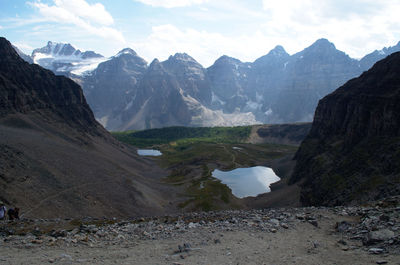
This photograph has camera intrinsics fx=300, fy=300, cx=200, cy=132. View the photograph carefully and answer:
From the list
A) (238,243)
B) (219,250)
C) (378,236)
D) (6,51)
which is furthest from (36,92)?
(378,236)

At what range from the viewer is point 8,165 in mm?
71000

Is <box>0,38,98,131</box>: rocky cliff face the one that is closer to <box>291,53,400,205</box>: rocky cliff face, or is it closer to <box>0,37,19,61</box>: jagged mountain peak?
<box>0,37,19,61</box>: jagged mountain peak

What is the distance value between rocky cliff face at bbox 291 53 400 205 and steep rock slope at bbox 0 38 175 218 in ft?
Result: 152

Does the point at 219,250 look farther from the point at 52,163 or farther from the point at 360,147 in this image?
the point at 52,163

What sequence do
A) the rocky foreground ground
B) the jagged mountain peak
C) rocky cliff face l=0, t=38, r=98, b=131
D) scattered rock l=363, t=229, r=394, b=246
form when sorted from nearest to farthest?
the rocky foreground ground
scattered rock l=363, t=229, r=394, b=246
rocky cliff face l=0, t=38, r=98, b=131
the jagged mountain peak

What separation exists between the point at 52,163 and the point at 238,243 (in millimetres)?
75203

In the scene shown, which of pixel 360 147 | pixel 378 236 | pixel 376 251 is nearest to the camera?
pixel 376 251

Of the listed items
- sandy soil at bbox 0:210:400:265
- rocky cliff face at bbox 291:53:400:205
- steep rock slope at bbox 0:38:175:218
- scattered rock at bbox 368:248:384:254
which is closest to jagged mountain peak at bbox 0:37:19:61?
steep rock slope at bbox 0:38:175:218

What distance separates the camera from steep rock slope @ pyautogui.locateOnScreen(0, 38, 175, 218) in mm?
66875

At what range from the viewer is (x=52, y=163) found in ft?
276

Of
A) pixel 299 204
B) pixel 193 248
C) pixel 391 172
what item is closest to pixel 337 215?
pixel 193 248

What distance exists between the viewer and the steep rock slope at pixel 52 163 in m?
66.9

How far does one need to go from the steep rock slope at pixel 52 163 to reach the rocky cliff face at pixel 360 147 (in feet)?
152

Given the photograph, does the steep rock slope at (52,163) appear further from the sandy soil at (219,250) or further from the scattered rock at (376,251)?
the scattered rock at (376,251)
